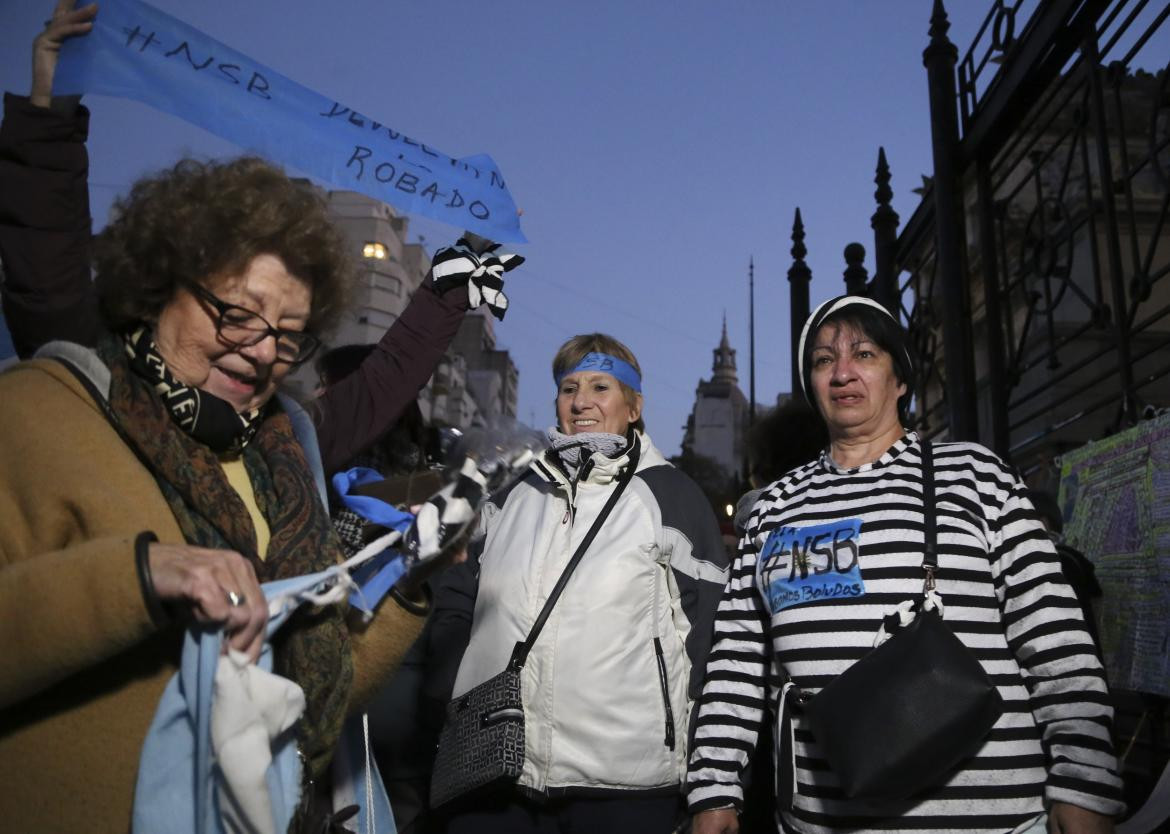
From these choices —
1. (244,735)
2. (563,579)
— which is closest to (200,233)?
(244,735)

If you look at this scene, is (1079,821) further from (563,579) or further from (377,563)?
(377,563)

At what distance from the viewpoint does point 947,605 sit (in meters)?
2.31

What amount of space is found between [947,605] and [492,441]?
1.27 m

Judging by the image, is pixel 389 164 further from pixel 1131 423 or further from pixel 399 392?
pixel 1131 423

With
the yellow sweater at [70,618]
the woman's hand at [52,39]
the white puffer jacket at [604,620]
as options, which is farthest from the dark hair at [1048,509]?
the woman's hand at [52,39]

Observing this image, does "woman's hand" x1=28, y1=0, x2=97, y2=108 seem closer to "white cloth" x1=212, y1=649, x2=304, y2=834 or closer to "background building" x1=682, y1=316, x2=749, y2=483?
"white cloth" x1=212, y1=649, x2=304, y2=834

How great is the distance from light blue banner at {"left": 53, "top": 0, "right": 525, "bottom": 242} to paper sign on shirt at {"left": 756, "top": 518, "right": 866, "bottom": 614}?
4.16 feet

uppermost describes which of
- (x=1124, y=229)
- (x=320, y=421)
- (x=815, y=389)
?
(x=1124, y=229)

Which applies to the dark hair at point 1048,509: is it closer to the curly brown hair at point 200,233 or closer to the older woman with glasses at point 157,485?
the older woman with glasses at point 157,485

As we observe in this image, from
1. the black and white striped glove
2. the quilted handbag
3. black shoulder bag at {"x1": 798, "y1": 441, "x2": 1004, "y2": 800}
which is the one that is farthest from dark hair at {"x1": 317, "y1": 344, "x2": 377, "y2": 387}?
black shoulder bag at {"x1": 798, "y1": 441, "x2": 1004, "y2": 800}

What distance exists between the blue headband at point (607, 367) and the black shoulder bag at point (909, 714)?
1685mm

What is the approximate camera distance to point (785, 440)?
13.2 ft

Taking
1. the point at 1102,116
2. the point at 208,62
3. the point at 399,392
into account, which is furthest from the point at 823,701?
the point at 1102,116

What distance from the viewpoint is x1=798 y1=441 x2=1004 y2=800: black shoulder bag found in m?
2.08
